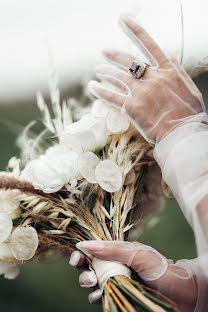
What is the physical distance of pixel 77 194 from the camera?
0.68m

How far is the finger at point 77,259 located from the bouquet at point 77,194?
0.02m

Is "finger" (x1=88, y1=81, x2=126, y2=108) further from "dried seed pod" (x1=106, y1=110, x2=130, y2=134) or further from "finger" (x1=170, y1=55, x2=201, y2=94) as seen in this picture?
"finger" (x1=170, y1=55, x2=201, y2=94)

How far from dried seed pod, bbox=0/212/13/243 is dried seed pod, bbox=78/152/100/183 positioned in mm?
170

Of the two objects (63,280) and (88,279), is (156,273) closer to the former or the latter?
(88,279)

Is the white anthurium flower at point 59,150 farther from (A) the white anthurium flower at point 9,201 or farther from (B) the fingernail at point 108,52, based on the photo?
(B) the fingernail at point 108,52

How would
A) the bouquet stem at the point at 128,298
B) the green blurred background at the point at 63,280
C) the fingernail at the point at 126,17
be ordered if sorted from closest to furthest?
the bouquet stem at the point at 128,298, the fingernail at the point at 126,17, the green blurred background at the point at 63,280

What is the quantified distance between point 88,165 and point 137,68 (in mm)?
244

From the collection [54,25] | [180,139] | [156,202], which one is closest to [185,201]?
[180,139]

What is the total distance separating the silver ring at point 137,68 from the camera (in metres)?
0.73

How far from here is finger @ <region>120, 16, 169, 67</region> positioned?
735 millimetres

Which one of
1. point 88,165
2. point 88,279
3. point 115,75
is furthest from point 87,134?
point 88,279

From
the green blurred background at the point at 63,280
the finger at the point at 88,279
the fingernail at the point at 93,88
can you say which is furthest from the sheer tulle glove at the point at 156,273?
the green blurred background at the point at 63,280

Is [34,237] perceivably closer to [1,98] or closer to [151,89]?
[151,89]

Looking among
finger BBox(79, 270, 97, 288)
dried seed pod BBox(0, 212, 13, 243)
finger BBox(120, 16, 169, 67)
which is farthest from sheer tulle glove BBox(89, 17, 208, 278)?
dried seed pod BBox(0, 212, 13, 243)
